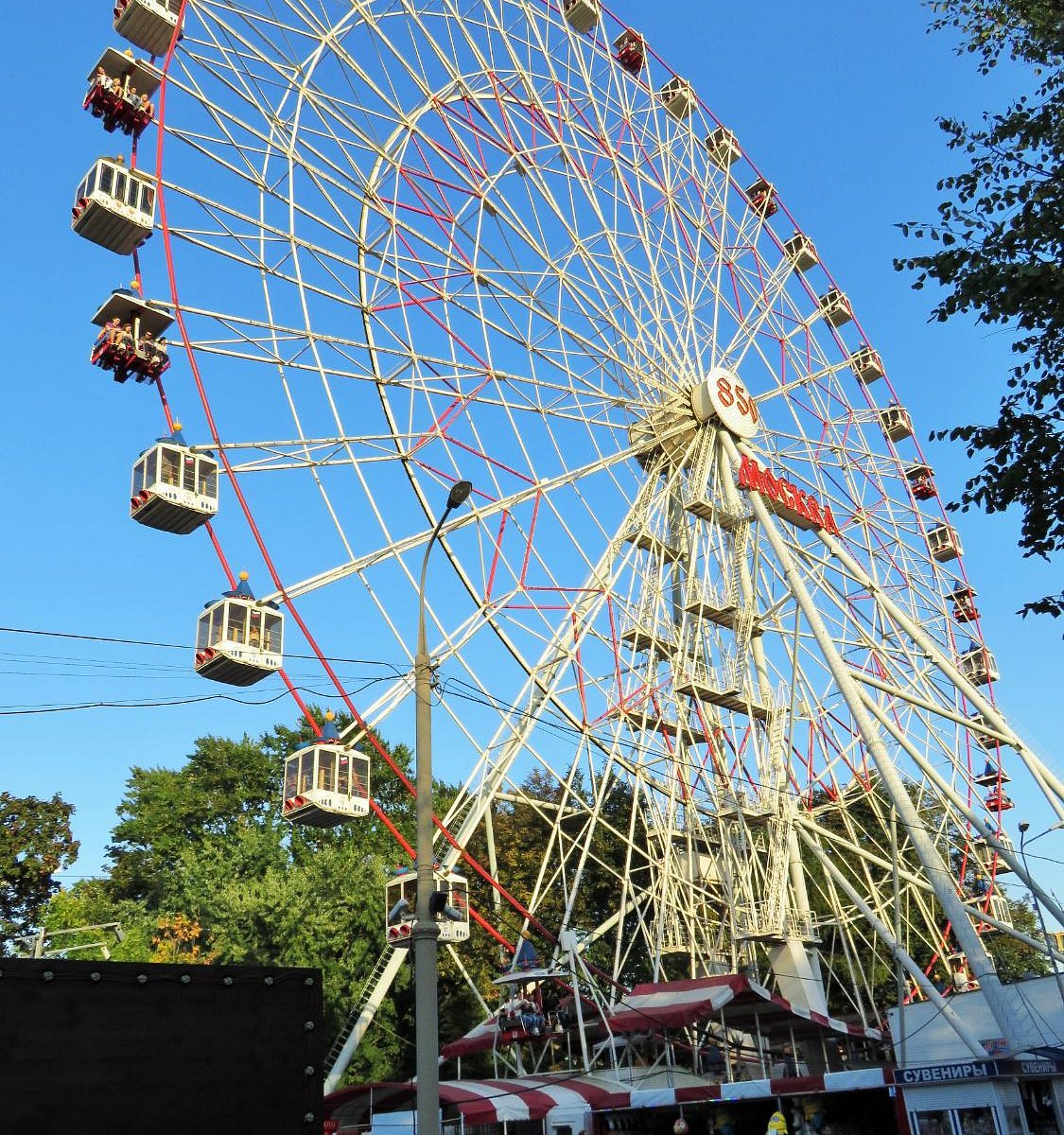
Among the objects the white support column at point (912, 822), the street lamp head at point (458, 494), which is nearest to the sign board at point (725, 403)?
the white support column at point (912, 822)

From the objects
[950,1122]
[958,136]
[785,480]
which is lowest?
[950,1122]

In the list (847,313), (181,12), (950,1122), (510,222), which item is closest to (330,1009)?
(950,1122)

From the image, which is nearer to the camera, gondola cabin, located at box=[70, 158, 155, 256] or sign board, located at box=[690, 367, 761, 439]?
gondola cabin, located at box=[70, 158, 155, 256]

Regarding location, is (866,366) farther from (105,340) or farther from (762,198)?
(105,340)

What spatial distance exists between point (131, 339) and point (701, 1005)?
53.4ft

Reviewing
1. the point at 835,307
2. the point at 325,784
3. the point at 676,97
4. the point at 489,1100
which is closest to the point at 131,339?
the point at 325,784

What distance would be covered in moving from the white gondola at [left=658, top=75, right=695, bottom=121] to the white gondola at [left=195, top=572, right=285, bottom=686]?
23.8 m

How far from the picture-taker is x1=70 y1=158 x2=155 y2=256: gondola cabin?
1778cm

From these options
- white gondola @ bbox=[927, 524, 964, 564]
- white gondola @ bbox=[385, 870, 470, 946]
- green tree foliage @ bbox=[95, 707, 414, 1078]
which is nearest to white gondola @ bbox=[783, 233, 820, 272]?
white gondola @ bbox=[927, 524, 964, 564]

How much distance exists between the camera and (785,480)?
29938mm

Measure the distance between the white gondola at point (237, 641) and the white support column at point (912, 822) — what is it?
36.4 ft

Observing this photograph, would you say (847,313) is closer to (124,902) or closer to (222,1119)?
(124,902)

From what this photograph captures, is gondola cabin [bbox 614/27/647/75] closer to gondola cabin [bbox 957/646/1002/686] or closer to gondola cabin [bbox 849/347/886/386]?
gondola cabin [bbox 849/347/886/386]

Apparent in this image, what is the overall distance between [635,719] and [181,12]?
17777mm
